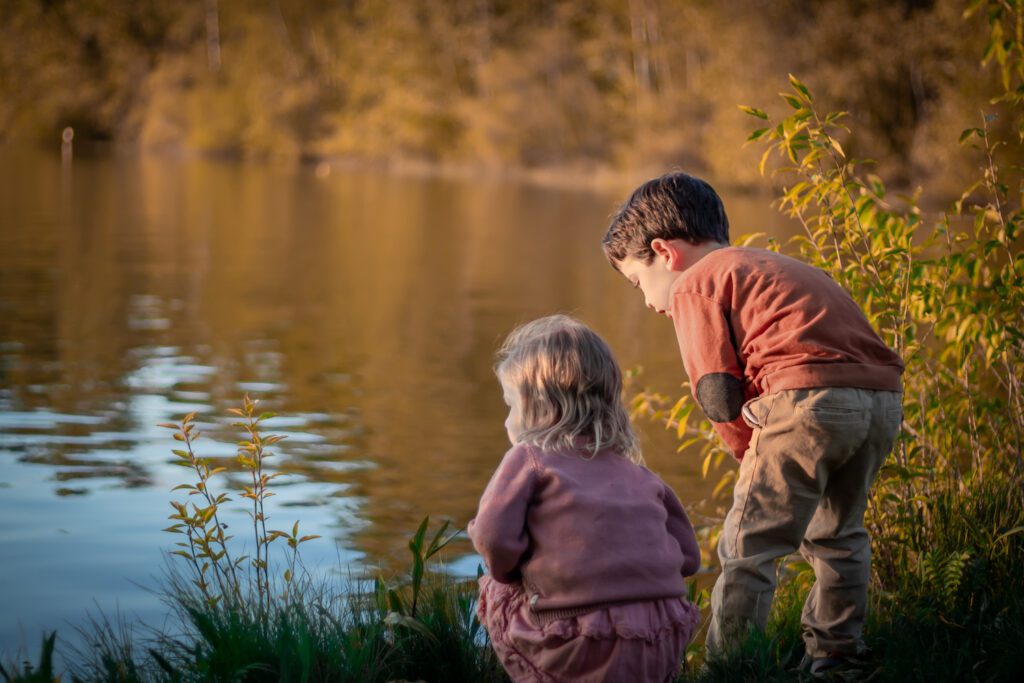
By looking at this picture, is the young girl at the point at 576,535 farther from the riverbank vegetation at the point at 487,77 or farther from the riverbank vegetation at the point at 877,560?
the riverbank vegetation at the point at 487,77

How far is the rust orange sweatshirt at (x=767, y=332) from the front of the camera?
10.2 ft

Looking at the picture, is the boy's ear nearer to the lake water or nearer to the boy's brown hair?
the boy's brown hair

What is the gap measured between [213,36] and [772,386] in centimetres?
6000

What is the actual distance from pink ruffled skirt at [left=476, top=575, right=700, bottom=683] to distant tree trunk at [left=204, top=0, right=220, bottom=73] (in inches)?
2357

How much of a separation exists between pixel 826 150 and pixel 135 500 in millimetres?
3911

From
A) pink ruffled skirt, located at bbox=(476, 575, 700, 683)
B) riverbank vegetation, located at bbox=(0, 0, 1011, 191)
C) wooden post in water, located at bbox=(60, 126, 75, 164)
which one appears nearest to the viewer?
pink ruffled skirt, located at bbox=(476, 575, 700, 683)

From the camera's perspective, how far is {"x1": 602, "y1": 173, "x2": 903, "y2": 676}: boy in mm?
3111

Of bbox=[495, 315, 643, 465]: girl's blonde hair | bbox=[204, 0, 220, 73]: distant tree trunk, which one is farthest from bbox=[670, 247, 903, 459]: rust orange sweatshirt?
bbox=[204, 0, 220, 73]: distant tree trunk

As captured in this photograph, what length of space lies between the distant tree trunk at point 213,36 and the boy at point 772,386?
195ft

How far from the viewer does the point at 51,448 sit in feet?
23.9

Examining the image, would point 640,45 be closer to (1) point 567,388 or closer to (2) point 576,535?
(1) point 567,388

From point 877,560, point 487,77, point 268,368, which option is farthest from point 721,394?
point 487,77

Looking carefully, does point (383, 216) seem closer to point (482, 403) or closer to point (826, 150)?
point (482, 403)

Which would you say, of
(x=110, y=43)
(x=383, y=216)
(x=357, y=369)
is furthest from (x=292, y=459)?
(x=110, y=43)
